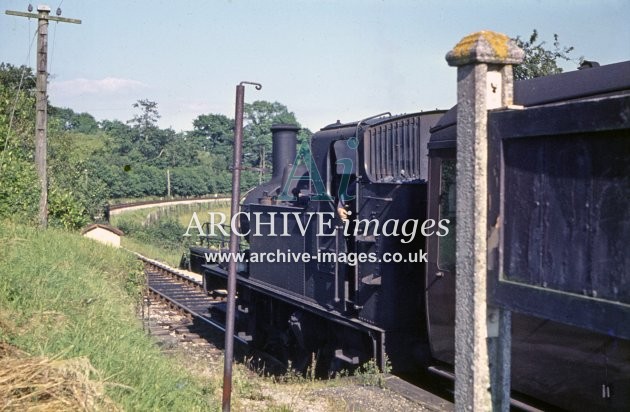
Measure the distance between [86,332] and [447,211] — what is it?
3.39 meters

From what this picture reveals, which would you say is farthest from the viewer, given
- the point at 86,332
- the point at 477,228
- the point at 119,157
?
the point at 119,157

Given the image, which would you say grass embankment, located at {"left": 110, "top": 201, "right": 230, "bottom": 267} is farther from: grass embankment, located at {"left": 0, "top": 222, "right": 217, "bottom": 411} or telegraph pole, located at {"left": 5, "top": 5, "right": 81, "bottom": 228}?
grass embankment, located at {"left": 0, "top": 222, "right": 217, "bottom": 411}

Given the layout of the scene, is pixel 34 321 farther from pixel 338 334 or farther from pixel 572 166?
pixel 572 166

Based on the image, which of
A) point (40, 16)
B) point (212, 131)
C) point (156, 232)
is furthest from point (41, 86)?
point (212, 131)

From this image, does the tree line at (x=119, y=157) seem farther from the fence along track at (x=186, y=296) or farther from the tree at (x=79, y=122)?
the tree at (x=79, y=122)

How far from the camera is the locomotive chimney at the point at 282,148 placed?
11.2 m

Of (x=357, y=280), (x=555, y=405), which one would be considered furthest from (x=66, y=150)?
(x=555, y=405)

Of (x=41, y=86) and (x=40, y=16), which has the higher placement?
(x=40, y=16)

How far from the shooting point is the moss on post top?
107 inches

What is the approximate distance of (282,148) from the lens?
36.9 feet

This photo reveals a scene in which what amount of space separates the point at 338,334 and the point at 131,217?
32383 mm

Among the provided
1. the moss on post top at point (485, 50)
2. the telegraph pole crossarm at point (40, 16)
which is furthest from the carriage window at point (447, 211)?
the telegraph pole crossarm at point (40, 16)

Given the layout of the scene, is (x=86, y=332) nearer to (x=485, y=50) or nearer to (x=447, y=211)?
(x=447, y=211)

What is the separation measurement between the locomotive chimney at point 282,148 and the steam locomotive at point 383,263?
0.02 meters
